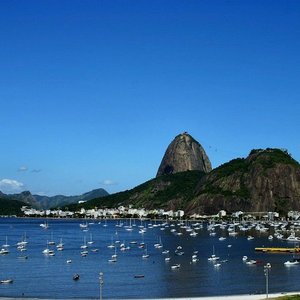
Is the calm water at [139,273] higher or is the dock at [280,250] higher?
the dock at [280,250]

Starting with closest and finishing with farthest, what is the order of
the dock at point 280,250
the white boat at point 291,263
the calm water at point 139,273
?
1. the calm water at point 139,273
2. the white boat at point 291,263
3. the dock at point 280,250

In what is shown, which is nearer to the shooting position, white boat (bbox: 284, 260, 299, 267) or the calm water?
the calm water

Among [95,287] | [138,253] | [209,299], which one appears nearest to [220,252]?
[138,253]

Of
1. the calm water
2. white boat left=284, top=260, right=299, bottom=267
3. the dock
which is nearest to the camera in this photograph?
the calm water

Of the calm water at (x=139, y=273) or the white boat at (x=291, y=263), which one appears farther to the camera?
the white boat at (x=291, y=263)

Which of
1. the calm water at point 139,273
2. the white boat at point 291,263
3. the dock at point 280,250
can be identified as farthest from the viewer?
the dock at point 280,250

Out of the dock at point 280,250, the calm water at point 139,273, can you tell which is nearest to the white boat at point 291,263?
the calm water at point 139,273

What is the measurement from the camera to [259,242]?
148 meters

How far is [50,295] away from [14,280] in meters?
14.8

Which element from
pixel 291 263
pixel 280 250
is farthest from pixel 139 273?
pixel 280 250

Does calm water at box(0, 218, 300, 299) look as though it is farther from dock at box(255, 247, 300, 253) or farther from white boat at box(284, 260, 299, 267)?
dock at box(255, 247, 300, 253)

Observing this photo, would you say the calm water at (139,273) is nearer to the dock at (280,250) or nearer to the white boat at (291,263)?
the white boat at (291,263)

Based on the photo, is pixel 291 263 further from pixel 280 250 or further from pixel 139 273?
pixel 139 273

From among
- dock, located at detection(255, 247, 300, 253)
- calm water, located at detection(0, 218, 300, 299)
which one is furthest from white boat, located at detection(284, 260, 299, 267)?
dock, located at detection(255, 247, 300, 253)
